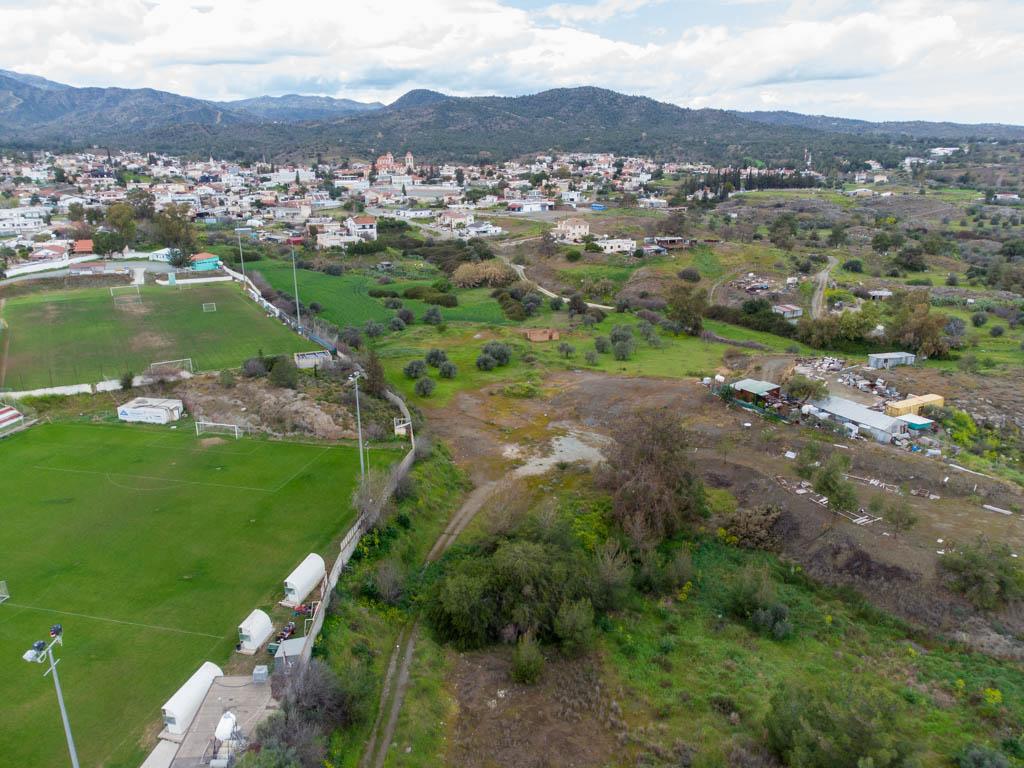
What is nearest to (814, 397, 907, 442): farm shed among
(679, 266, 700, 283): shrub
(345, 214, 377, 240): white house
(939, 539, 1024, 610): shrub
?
(939, 539, 1024, 610): shrub

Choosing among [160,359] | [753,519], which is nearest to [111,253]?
[160,359]

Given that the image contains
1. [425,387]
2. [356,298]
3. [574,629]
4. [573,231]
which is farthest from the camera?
[573,231]

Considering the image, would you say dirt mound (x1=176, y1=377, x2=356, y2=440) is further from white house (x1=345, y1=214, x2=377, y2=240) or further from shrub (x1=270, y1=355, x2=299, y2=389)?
white house (x1=345, y1=214, x2=377, y2=240)

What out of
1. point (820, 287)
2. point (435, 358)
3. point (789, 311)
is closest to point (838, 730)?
point (435, 358)

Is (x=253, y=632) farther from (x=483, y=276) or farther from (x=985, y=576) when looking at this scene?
(x=483, y=276)

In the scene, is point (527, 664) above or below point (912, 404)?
below

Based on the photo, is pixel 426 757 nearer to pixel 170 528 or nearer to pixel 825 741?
pixel 825 741
